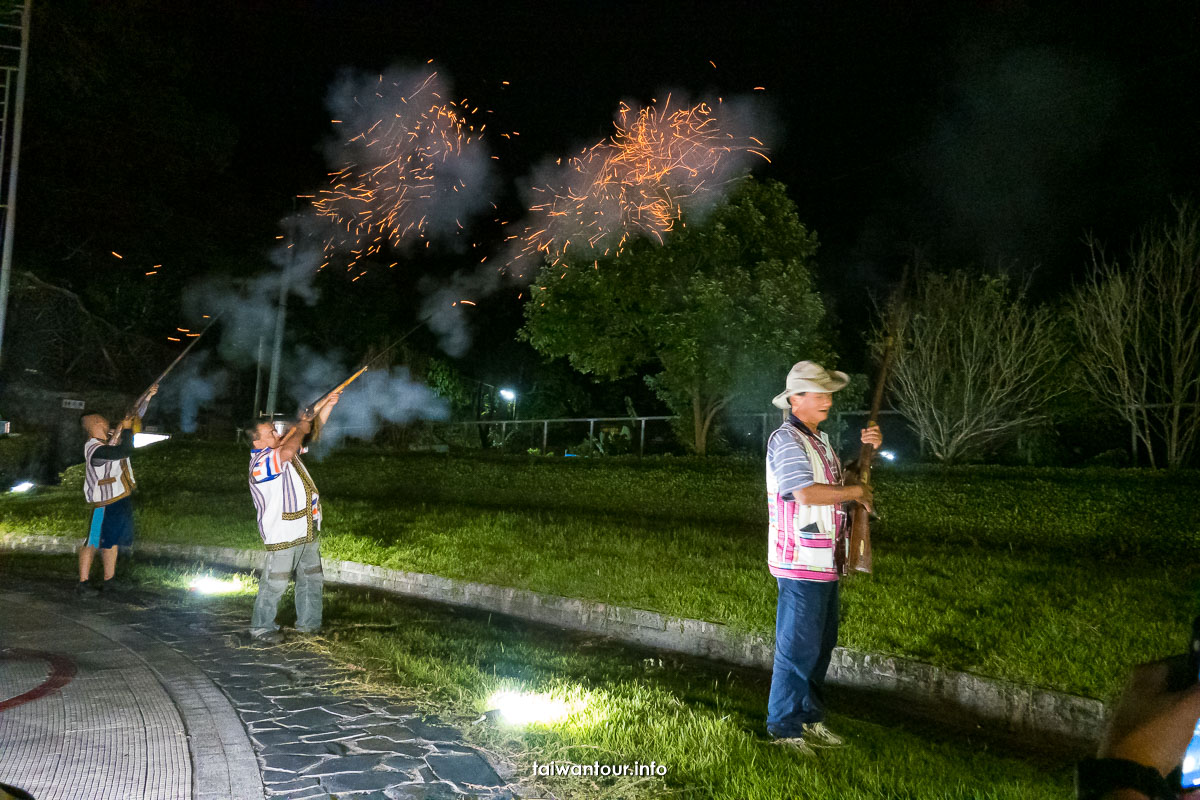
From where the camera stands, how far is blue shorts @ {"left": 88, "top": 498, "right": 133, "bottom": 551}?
9.20 metres

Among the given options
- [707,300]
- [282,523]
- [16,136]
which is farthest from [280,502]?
[707,300]

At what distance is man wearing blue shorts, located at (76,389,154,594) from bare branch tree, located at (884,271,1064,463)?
41.5 feet

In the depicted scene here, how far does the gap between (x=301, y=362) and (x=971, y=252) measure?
23454 millimetres

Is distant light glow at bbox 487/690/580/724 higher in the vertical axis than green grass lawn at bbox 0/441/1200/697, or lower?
lower

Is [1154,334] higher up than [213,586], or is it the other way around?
[1154,334]

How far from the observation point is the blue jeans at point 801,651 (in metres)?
4.43

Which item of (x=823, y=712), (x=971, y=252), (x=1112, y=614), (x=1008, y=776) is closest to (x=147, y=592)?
(x=823, y=712)

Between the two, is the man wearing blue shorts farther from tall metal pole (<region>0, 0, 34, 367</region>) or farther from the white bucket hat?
the white bucket hat

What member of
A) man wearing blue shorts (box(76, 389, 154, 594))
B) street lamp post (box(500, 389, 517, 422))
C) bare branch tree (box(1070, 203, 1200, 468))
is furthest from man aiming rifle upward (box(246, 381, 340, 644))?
street lamp post (box(500, 389, 517, 422))

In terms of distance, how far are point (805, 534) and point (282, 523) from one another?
4572 mm

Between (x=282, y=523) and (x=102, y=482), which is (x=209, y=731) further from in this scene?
(x=102, y=482)

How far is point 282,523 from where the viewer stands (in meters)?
7.10

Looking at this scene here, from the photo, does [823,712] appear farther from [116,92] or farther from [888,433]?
[116,92]

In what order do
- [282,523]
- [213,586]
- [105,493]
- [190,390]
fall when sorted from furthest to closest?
1. [190,390]
2. [213,586]
3. [105,493]
4. [282,523]
